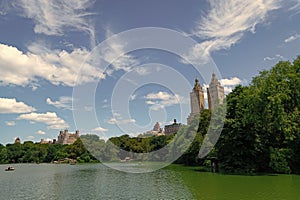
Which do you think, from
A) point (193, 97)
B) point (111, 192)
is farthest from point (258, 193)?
point (193, 97)

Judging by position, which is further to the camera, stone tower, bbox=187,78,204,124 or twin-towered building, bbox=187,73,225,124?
twin-towered building, bbox=187,73,225,124

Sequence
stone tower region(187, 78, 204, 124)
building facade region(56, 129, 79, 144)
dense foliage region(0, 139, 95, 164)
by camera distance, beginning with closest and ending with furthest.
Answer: dense foliage region(0, 139, 95, 164) < stone tower region(187, 78, 204, 124) < building facade region(56, 129, 79, 144)

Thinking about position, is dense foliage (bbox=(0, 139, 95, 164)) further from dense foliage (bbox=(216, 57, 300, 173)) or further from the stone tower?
dense foliage (bbox=(216, 57, 300, 173))

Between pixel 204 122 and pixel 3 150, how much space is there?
68261 millimetres

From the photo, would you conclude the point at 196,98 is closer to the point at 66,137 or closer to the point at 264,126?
the point at 264,126

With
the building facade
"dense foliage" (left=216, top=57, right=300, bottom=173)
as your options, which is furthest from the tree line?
the building facade

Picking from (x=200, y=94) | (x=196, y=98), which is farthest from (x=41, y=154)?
(x=200, y=94)

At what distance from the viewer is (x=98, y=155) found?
6500cm

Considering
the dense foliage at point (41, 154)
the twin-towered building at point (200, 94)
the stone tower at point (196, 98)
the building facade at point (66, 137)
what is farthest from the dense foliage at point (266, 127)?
the building facade at point (66, 137)

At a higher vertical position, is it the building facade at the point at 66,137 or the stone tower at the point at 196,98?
the stone tower at the point at 196,98

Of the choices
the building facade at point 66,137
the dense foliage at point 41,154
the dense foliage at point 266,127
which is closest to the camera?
the dense foliage at point 266,127

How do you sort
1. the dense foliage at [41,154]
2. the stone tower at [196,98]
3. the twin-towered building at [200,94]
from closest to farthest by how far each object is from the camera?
the dense foliage at [41,154]
the stone tower at [196,98]
the twin-towered building at [200,94]

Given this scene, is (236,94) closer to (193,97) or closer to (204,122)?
(204,122)

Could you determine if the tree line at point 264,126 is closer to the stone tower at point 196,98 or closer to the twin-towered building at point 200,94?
the stone tower at point 196,98
